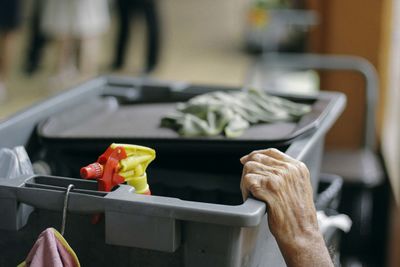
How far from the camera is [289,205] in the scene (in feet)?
3.11

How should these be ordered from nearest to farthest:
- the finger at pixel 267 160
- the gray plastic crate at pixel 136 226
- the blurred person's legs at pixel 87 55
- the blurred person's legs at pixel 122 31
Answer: the gray plastic crate at pixel 136 226 < the finger at pixel 267 160 < the blurred person's legs at pixel 87 55 < the blurred person's legs at pixel 122 31

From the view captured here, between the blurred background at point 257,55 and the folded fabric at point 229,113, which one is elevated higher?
the folded fabric at point 229,113

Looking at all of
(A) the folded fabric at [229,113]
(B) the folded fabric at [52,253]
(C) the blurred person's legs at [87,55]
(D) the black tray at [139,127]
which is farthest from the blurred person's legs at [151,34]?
(B) the folded fabric at [52,253]

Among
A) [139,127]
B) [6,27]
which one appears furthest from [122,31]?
[139,127]

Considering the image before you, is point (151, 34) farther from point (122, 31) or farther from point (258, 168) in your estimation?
point (258, 168)

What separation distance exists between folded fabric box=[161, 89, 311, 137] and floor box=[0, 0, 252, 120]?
2.78m

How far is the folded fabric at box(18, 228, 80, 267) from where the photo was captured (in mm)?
886

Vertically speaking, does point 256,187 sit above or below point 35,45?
above

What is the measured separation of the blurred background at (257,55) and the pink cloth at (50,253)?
0.88 metres

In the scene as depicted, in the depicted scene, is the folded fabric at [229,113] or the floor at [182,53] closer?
the folded fabric at [229,113]

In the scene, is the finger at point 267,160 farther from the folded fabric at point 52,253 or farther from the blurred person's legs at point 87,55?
the blurred person's legs at point 87,55

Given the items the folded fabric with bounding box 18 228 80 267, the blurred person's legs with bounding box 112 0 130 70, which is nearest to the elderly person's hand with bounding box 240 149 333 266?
the folded fabric with bounding box 18 228 80 267

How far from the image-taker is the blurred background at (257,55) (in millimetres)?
2654

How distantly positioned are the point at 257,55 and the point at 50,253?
4944 millimetres
